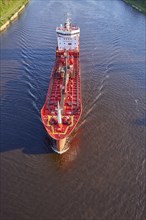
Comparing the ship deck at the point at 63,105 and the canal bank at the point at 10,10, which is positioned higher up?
the canal bank at the point at 10,10

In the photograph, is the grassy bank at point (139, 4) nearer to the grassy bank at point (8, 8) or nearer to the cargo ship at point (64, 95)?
the grassy bank at point (8, 8)

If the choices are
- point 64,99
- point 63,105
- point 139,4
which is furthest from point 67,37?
point 139,4

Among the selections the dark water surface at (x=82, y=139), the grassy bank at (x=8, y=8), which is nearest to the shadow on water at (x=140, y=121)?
the dark water surface at (x=82, y=139)

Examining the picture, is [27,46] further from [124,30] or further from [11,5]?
[11,5]

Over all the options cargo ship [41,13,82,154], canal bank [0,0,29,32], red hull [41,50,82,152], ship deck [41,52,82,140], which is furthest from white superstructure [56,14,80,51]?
canal bank [0,0,29,32]

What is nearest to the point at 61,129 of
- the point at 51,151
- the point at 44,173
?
the point at 51,151

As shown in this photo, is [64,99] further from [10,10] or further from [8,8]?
[8,8]
